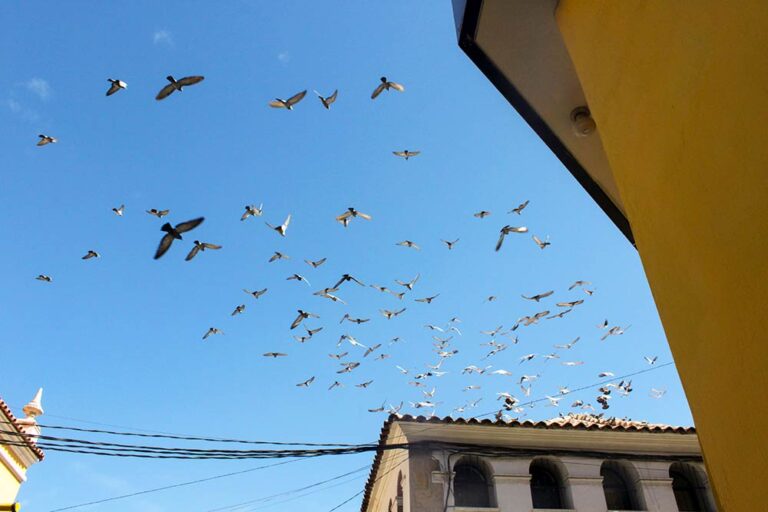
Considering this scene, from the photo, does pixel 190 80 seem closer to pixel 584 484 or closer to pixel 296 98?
pixel 296 98

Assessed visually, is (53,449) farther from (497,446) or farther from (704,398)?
(704,398)

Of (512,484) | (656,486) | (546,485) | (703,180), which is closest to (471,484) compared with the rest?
(512,484)

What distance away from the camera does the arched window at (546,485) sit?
1175cm

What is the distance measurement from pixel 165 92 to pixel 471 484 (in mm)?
9280

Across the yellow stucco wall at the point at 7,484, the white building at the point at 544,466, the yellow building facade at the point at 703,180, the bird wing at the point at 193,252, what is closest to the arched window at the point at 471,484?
the white building at the point at 544,466

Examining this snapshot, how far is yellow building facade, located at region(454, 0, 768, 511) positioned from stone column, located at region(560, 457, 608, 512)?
35.4 feet

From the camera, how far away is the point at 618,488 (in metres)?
12.1

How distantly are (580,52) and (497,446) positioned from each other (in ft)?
34.3

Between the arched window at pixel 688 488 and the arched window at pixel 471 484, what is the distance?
4153 millimetres

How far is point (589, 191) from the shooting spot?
4.53 metres

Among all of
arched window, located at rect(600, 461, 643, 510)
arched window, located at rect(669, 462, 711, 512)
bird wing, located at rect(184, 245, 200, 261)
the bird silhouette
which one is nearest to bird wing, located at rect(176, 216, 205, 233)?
the bird silhouette

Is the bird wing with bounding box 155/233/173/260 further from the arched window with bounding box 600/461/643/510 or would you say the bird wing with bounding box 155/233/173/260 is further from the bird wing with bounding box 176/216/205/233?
the arched window with bounding box 600/461/643/510

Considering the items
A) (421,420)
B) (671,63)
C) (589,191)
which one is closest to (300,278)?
(421,420)

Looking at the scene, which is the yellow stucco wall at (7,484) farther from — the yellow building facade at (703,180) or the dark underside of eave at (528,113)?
the yellow building facade at (703,180)
